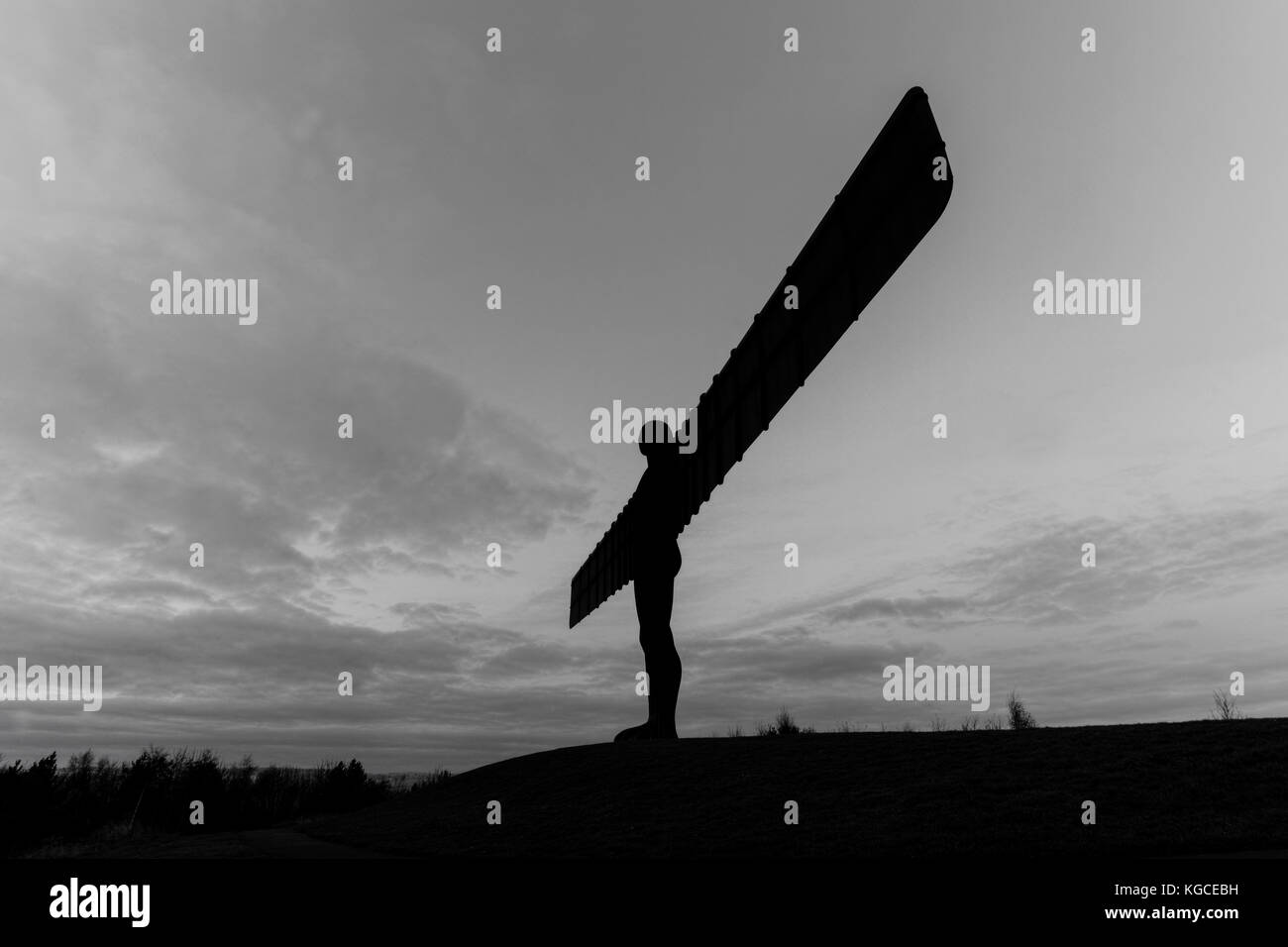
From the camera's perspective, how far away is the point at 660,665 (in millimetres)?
14742

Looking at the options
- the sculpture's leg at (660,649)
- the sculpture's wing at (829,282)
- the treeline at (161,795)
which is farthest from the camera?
the treeline at (161,795)

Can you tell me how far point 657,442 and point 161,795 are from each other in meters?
19.2

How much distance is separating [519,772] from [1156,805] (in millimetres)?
10411

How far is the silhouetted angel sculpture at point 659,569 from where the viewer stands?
14.7 metres

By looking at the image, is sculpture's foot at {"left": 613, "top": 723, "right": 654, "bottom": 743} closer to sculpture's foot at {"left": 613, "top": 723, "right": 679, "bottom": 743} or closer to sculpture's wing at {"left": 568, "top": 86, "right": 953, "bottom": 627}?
sculpture's foot at {"left": 613, "top": 723, "right": 679, "bottom": 743}

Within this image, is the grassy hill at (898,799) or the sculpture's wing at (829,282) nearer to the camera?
the grassy hill at (898,799)

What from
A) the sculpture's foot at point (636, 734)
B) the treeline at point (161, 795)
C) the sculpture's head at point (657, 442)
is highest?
the sculpture's head at point (657, 442)

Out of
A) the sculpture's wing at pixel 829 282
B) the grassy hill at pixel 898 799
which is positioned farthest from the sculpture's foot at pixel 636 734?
the sculpture's wing at pixel 829 282

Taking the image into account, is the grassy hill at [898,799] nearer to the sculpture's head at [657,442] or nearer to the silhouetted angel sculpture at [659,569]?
the silhouetted angel sculpture at [659,569]

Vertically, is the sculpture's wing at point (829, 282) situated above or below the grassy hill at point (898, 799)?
above

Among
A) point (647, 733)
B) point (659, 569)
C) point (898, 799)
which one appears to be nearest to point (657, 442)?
point (659, 569)

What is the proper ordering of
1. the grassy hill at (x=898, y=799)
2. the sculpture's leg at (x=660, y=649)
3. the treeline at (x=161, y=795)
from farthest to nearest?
the treeline at (x=161, y=795)
the sculpture's leg at (x=660, y=649)
the grassy hill at (x=898, y=799)
